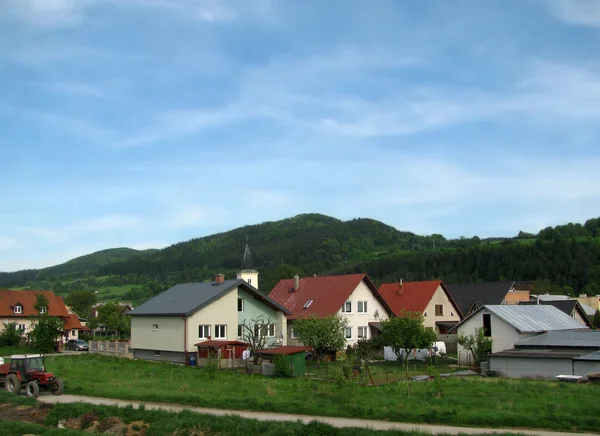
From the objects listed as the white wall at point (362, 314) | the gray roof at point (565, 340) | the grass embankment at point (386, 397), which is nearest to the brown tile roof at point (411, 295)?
the white wall at point (362, 314)

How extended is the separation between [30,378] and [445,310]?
41.3 m

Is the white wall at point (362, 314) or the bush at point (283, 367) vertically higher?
the white wall at point (362, 314)

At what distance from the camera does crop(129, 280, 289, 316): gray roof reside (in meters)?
42.4

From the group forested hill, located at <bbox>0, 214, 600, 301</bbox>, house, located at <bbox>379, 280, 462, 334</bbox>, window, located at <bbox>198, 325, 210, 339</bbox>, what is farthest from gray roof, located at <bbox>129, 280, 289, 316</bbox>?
forested hill, located at <bbox>0, 214, 600, 301</bbox>

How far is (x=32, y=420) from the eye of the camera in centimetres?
2175

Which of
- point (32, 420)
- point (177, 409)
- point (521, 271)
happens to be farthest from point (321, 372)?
point (521, 271)

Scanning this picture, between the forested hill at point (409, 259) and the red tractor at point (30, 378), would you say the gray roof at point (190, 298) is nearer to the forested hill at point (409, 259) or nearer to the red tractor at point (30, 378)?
the red tractor at point (30, 378)

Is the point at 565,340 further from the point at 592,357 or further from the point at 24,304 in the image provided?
the point at 24,304

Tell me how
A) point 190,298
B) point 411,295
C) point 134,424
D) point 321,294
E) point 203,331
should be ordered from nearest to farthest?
point 134,424 → point 203,331 → point 190,298 → point 321,294 → point 411,295

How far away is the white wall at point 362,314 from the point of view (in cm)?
5084

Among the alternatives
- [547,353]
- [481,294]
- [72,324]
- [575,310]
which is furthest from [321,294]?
[72,324]

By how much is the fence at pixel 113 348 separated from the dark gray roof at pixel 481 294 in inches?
1521

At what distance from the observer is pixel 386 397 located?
23.2m

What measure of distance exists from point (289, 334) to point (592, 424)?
1401 inches
